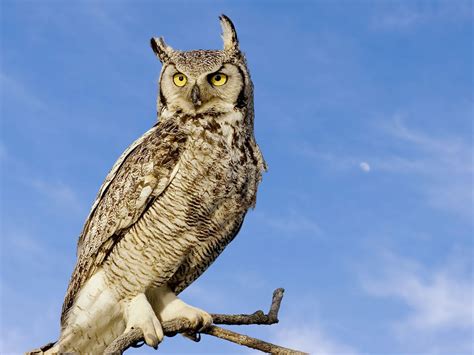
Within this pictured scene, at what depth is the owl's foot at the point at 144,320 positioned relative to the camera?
4488 mm

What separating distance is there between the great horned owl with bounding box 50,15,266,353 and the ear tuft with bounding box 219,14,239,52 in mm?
132

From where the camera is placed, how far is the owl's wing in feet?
15.1

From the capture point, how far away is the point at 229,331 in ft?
14.8

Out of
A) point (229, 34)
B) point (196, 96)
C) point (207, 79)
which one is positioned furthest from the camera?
point (229, 34)

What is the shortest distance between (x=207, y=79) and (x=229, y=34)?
0.46m

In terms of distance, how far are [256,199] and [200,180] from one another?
0.51 metres

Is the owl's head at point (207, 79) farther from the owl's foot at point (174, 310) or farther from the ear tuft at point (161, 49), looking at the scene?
the owl's foot at point (174, 310)

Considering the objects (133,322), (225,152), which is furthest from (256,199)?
(133,322)

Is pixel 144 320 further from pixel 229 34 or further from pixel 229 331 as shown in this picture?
pixel 229 34

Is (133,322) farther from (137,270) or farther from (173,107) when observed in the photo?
(173,107)

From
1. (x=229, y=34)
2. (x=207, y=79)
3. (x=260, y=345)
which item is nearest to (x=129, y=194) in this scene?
(x=207, y=79)

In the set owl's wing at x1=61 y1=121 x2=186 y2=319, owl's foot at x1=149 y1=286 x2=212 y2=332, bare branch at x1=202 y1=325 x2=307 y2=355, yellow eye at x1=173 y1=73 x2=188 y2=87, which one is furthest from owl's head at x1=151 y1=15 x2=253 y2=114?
bare branch at x1=202 y1=325 x2=307 y2=355

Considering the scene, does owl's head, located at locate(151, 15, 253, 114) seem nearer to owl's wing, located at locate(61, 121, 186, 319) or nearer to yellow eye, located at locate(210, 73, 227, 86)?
yellow eye, located at locate(210, 73, 227, 86)

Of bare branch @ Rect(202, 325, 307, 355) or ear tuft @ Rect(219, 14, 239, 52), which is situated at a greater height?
ear tuft @ Rect(219, 14, 239, 52)
